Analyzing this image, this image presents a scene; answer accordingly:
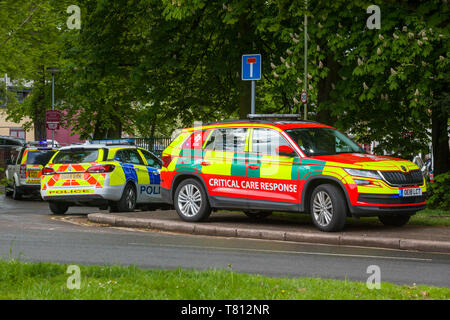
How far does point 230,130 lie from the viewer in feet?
48.8

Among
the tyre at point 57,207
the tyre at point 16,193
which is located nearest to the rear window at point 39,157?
the tyre at point 16,193

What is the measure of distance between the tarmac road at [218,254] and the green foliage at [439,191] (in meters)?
7.86

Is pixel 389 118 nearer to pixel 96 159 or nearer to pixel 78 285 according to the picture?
pixel 96 159

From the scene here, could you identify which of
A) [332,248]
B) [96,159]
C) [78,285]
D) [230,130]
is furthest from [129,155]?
[78,285]

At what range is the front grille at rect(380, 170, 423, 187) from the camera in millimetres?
12820

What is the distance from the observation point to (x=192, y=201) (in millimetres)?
15109

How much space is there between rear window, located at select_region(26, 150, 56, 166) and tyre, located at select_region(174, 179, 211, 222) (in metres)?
12.7

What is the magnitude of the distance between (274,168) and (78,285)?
725 centimetres

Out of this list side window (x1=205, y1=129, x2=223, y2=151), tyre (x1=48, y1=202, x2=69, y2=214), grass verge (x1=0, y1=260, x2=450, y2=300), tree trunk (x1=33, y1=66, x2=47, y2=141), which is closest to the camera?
grass verge (x1=0, y1=260, x2=450, y2=300)

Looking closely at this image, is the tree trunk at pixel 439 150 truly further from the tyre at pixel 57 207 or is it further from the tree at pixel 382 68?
the tyre at pixel 57 207

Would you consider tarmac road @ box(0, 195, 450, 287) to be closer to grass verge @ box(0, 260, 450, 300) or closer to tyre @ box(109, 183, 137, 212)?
grass verge @ box(0, 260, 450, 300)

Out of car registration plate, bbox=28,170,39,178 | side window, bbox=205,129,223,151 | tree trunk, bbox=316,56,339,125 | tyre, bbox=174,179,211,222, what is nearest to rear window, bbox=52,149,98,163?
tyre, bbox=174,179,211,222

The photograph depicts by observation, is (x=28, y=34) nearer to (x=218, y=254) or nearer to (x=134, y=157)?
(x=134, y=157)
